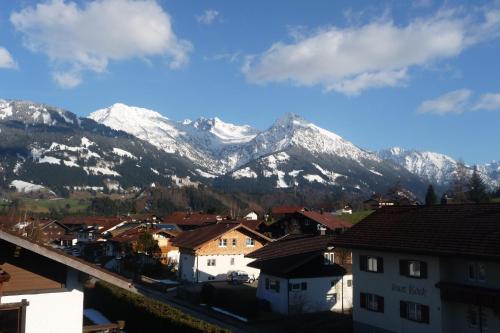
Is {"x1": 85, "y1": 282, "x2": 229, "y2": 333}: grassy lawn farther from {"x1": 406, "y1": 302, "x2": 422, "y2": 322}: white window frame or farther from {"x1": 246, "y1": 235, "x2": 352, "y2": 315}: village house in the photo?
{"x1": 246, "y1": 235, "x2": 352, "y2": 315}: village house

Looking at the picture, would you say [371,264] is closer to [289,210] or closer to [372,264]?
[372,264]

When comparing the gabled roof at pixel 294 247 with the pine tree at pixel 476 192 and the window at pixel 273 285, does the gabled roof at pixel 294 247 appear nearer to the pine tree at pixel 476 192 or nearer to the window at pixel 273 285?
the window at pixel 273 285

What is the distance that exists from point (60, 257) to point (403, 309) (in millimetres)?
21401

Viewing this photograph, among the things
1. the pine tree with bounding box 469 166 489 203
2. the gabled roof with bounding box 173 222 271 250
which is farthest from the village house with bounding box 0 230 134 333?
the pine tree with bounding box 469 166 489 203

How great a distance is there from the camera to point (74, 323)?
12.9 m

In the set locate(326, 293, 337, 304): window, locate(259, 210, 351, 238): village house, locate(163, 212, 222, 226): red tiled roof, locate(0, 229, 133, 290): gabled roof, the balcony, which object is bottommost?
locate(326, 293, 337, 304): window

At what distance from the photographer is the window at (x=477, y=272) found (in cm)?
2445

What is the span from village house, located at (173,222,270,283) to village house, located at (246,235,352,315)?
14504 millimetres

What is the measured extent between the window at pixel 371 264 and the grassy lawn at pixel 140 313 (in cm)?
1194

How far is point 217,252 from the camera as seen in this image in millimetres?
57094

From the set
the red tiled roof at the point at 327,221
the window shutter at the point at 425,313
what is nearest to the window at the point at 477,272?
the window shutter at the point at 425,313

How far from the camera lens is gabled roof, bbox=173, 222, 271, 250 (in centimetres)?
5688

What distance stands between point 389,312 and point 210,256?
3030 cm

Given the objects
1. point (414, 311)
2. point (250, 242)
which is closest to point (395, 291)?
point (414, 311)
